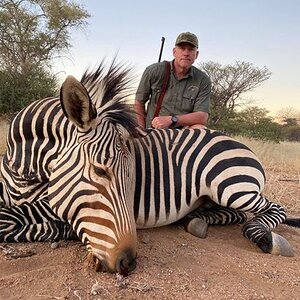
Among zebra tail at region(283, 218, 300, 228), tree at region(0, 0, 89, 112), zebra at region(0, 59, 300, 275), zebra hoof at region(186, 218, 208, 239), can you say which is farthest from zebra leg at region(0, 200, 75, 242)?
tree at region(0, 0, 89, 112)

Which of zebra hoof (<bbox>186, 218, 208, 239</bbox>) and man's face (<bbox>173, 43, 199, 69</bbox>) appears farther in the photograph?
man's face (<bbox>173, 43, 199, 69</bbox>)

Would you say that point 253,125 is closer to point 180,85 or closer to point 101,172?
point 180,85

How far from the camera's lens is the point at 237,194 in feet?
9.34

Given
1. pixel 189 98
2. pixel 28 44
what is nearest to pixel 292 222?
pixel 189 98

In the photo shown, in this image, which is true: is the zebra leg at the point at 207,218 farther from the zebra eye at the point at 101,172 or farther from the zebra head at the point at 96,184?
the zebra eye at the point at 101,172

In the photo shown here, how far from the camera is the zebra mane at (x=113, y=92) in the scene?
232 cm

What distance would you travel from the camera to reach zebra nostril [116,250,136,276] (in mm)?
1865

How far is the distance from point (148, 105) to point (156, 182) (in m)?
1.78

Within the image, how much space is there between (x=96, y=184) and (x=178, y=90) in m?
2.46

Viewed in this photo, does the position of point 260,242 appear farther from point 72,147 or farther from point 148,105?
point 148,105

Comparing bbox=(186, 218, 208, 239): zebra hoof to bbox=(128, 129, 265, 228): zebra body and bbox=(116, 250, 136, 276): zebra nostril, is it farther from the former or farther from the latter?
bbox=(116, 250, 136, 276): zebra nostril

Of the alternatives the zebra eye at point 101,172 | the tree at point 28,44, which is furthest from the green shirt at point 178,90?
the tree at point 28,44

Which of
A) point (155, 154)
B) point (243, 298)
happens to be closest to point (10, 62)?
point (155, 154)

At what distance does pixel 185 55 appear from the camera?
163 inches
